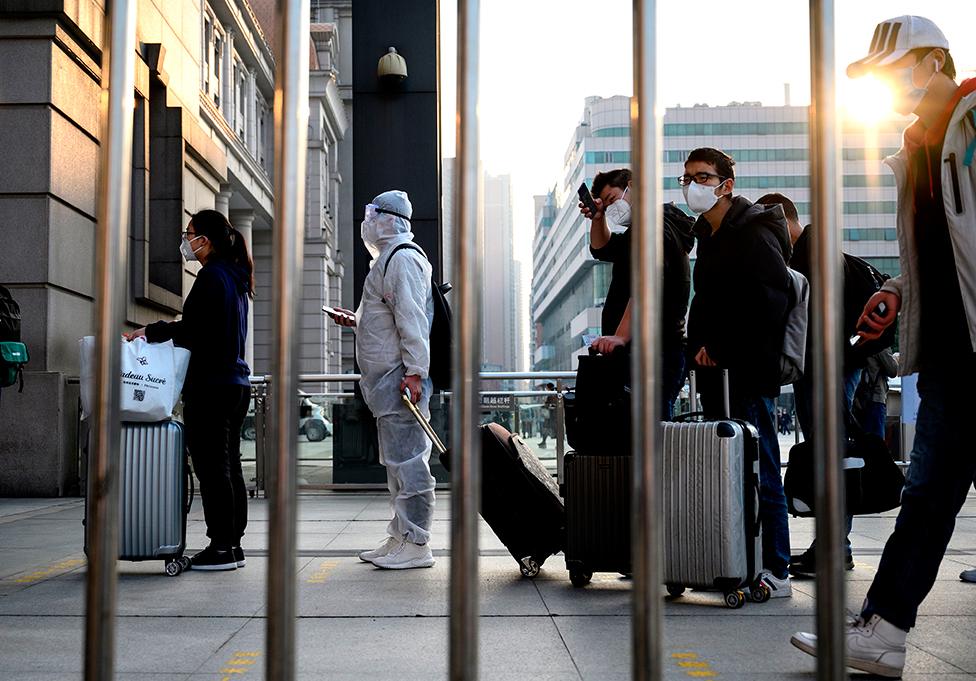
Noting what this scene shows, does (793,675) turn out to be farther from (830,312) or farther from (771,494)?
(830,312)

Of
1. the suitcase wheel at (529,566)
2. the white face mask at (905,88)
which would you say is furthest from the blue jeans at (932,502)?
the suitcase wheel at (529,566)

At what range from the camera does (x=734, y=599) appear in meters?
3.82

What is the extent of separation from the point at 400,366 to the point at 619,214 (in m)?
1.38

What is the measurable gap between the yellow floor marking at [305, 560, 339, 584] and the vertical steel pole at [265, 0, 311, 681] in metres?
3.50

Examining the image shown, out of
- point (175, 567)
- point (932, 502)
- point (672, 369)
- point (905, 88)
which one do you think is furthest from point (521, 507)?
point (905, 88)

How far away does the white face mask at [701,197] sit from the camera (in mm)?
4262

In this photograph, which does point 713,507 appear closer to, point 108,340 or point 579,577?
point 579,577

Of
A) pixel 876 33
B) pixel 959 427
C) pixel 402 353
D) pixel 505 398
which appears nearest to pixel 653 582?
pixel 959 427

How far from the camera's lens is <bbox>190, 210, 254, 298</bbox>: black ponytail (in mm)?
5047

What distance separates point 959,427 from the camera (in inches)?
104

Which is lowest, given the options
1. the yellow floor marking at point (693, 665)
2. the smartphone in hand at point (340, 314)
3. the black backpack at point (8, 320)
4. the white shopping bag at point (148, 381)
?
the yellow floor marking at point (693, 665)

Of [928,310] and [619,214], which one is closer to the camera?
[928,310]

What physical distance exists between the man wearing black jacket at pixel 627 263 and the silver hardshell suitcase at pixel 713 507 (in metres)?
0.56

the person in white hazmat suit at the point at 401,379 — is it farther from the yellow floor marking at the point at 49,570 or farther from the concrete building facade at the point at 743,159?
the concrete building facade at the point at 743,159
